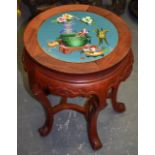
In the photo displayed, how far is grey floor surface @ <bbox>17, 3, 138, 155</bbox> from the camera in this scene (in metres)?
1.52

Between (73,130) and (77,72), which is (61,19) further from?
(73,130)

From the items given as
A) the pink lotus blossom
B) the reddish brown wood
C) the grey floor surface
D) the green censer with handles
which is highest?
the pink lotus blossom

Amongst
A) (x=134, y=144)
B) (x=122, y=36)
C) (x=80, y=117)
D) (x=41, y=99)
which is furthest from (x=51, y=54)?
(x=134, y=144)

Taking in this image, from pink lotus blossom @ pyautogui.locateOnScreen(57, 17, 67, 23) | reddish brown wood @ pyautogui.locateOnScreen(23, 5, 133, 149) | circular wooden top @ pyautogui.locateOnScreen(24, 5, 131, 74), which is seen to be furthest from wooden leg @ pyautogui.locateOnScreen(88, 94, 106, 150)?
pink lotus blossom @ pyautogui.locateOnScreen(57, 17, 67, 23)

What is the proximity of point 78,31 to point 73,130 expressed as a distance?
1.98 feet

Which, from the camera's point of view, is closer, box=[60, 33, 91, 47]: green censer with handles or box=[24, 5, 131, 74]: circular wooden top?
box=[24, 5, 131, 74]: circular wooden top

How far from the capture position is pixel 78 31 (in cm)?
134

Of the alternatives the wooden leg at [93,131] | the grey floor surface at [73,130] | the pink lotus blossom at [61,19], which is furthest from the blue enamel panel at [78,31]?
the grey floor surface at [73,130]

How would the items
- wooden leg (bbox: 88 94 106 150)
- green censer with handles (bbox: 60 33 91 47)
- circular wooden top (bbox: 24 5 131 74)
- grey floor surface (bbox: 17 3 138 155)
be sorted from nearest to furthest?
1. circular wooden top (bbox: 24 5 131 74)
2. green censer with handles (bbox: 60 33 91 47)
3. wooden leg (bbox: 88 94 106 150)
4. grey floor surface (bbox: 17 3 138 155)

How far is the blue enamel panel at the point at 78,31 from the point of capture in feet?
3.94

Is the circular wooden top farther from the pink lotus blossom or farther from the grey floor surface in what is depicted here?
the grey floor surface

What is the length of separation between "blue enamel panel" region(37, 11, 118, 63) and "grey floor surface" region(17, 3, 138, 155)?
0.57 metres

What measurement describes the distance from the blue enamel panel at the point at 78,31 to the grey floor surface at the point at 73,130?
0.57 metres

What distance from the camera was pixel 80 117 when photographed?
168 centimetres
